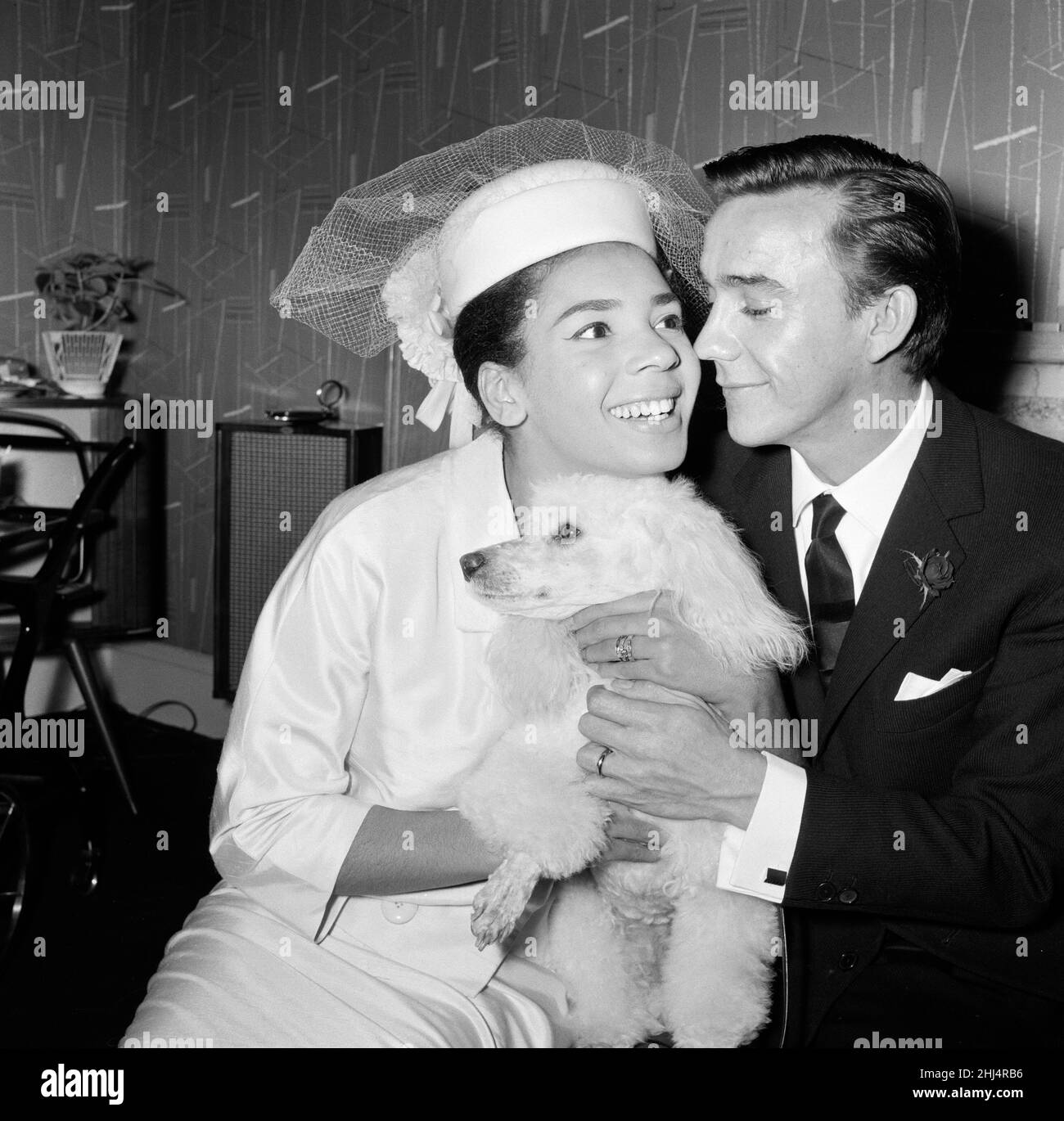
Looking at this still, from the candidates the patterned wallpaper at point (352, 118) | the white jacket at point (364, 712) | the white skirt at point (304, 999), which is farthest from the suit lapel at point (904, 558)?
the patterned wallpaper at point (352, 118)

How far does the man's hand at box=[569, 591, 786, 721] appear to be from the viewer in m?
1.41

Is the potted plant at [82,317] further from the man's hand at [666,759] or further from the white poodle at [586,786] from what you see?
the man's hand at [666,759]

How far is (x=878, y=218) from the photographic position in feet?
5.20

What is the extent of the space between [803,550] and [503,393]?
1.62 ft

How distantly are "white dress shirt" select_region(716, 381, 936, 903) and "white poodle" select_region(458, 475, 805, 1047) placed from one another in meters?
0.06

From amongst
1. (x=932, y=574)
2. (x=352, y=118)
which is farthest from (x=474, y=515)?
(x=352, y=118)

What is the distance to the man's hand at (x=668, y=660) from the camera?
1.41 metres

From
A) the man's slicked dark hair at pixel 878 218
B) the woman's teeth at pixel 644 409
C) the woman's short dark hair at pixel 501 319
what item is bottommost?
the woman's teeth at pixel 644 409

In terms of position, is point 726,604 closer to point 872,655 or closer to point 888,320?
point 872,655

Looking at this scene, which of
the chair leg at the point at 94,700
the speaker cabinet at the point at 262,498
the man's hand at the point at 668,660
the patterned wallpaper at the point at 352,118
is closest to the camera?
the man's hand at the point at 668,660

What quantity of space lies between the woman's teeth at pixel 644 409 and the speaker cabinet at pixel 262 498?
2.35m

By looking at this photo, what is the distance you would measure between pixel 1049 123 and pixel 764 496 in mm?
1358

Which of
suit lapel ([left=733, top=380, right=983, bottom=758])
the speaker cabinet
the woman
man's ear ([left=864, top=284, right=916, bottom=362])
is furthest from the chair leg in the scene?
man's ear ([left=864, top=284, right=916, bottom=362])
